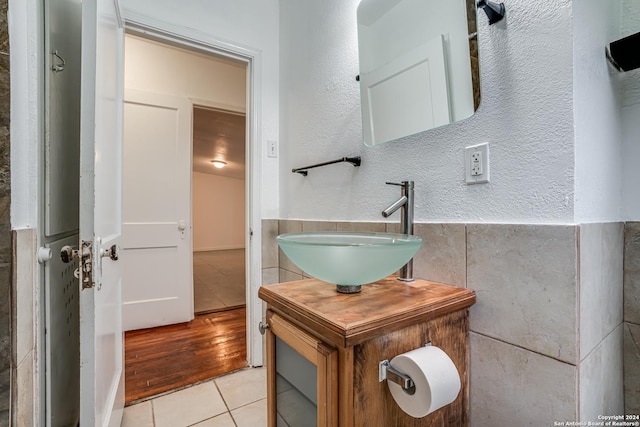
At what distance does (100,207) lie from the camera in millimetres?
930

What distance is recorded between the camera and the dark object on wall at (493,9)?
79cm

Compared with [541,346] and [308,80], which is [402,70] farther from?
[541,346]

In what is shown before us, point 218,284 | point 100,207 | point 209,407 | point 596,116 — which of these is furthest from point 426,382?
point 218,284

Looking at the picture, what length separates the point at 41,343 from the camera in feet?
2.71

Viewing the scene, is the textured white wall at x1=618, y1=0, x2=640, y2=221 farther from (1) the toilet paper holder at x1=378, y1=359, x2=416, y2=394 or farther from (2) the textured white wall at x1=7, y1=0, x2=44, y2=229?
(2) the textured white wall at x1=7, y1=0, x2=44, y2=229

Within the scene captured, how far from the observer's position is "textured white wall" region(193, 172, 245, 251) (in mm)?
6844

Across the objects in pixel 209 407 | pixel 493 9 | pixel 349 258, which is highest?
→ pixel 493 9

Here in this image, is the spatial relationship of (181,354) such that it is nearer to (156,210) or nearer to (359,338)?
(156,210)

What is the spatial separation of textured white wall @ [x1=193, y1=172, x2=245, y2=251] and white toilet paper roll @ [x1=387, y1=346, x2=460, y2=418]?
6837mm

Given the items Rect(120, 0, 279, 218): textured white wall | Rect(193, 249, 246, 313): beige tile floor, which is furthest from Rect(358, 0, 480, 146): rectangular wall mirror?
Rect(193, 249, 246, 313): beige tile floor

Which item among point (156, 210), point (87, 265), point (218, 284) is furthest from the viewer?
point (218, 284)

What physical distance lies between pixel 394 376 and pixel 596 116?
0.84 meters

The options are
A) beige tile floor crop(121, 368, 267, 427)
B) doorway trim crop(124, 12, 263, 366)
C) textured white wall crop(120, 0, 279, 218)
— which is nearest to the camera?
beige tile floor crop(121, 368, 267, 427)

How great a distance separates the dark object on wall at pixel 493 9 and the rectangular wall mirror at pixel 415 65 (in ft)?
0.12
